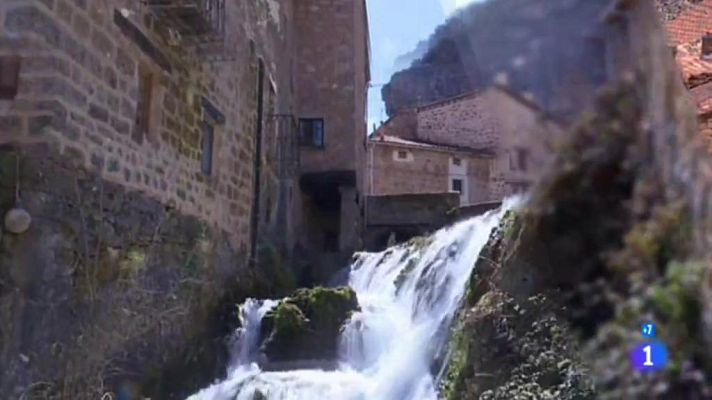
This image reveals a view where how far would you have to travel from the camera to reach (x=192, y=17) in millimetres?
7090

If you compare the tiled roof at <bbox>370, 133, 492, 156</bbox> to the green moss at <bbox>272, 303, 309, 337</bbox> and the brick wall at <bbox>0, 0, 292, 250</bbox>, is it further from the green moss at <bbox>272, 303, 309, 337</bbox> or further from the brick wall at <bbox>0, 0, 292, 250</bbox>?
the green moss at <bbox>272, 303, 309, 337</bbox>

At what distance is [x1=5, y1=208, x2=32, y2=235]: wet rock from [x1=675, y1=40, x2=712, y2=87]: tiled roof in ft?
15.8

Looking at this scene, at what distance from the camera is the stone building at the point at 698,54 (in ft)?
17.2

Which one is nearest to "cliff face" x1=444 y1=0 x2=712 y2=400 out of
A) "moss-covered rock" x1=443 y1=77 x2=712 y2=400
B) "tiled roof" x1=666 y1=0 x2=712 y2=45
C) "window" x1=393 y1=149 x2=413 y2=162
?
"moss-covered rock" x1=443 y1=77 x2=712 y2=400

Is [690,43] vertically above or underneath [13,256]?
above

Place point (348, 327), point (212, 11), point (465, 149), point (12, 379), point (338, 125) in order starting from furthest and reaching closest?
1. point (465, 149)
2. point (338, 125)
3. point (348, 327)
4. point (212, 11)
5. point (12, 379)

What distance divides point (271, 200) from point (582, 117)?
10.2m

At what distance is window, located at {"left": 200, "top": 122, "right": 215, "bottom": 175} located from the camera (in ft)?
27.3

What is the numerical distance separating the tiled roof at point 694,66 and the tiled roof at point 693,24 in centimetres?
124

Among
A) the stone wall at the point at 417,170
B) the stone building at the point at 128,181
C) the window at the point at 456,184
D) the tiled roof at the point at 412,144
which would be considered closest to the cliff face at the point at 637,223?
the stone building at the point at 128,181

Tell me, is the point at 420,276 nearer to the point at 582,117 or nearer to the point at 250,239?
the point at 250,239

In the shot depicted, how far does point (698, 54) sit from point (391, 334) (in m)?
4.42

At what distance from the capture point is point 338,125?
14328 millimetres

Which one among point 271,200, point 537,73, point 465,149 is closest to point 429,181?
point 465,149
